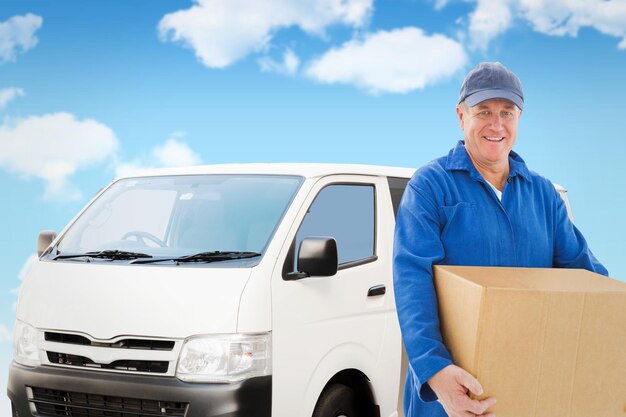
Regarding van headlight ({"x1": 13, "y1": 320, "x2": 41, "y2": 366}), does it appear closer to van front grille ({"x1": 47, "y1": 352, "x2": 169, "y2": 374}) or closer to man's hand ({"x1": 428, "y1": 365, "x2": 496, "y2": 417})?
van front grille ({"x1": 47, "y1": 352, "x2": 169, "y2": 374})

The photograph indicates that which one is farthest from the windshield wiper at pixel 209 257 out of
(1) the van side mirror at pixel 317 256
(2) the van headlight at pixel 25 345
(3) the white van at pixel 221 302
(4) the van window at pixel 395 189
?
(4) the van window at pixel 395 189

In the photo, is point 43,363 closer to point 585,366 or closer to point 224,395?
point 224,395

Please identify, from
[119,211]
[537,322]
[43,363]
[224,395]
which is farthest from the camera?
[119,211]

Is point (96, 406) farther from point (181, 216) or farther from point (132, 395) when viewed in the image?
point (181, 216)

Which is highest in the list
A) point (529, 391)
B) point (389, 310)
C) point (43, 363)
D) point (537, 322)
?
point (537, 322)

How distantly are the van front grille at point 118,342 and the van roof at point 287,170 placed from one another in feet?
4.61

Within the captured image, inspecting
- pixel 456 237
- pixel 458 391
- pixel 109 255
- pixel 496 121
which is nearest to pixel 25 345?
pixel 109 255

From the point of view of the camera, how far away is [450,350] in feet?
8.05

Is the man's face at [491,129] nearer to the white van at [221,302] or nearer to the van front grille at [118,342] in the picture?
the white van at [221,302]

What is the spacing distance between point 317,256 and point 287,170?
3.04 feet

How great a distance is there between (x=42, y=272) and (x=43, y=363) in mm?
630

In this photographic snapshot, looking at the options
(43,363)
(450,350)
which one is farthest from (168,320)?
(450,350)

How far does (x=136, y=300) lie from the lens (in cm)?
402

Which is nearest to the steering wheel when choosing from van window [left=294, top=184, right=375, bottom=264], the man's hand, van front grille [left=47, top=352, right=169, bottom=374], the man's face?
van front grille [left=47, top=352, right=169, bottom=374]
